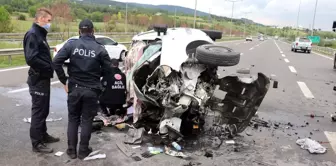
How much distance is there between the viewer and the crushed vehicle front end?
192 inches

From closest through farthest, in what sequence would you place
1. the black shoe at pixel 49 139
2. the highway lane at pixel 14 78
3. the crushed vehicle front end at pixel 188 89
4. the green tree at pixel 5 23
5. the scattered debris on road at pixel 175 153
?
the scattered debris on road at pixel 175 153, the black shoe at pixel 49 139, the crushed vehicle front end at pixel 188 89, the highway lane at pixel 14 78, the green tree at pixel 5 23

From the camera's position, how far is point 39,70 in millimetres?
4266

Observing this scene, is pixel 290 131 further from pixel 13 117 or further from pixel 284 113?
pixel 13 117

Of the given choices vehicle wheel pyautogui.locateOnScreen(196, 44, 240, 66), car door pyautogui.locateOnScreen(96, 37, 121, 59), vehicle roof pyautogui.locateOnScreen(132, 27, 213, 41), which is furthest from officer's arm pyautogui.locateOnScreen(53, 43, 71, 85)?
car door pyautogui.locateOnScreen(96, 37, 121, 59)

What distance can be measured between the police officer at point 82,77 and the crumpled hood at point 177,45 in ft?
3.37

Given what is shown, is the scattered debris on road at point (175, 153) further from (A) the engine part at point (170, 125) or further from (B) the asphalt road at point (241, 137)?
(A) the engine part at point (170, 125)

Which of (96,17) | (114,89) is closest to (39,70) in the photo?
(114,89)

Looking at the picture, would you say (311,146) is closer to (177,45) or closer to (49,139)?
(177,45)

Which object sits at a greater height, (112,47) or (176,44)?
(176,44)

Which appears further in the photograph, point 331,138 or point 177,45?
point 331,138

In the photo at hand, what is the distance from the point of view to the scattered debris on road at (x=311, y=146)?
496cm

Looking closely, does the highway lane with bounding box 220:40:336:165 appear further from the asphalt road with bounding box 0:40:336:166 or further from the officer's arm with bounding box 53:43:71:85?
the officer's arm with bounding box 53:43:71:85

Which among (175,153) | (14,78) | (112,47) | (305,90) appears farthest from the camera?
(112,47)

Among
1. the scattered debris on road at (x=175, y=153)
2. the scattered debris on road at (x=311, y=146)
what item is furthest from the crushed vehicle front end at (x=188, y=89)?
the scattered debris on road at (x=311, y=146)
